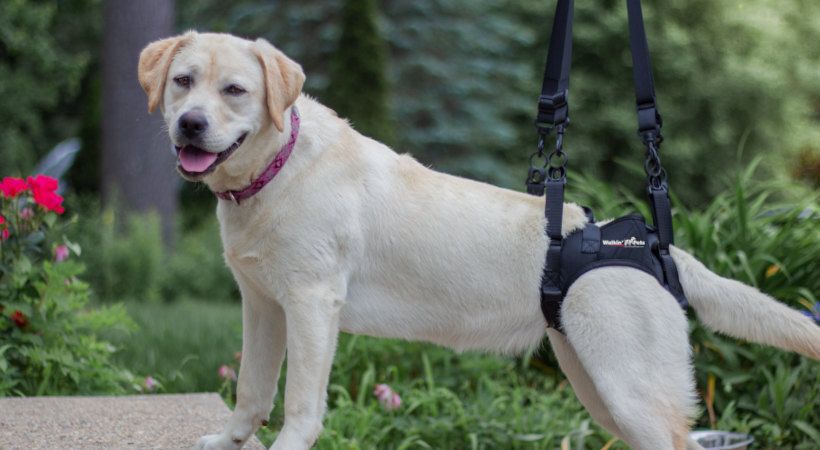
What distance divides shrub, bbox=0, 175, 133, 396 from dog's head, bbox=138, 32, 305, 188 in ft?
5.23

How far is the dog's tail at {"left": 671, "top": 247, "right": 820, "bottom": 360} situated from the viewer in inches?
121

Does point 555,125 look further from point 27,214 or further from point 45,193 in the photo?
point 27,214

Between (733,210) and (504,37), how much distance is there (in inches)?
504

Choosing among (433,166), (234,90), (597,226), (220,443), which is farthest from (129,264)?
(597,226)

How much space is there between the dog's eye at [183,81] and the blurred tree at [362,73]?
10331 millimetres

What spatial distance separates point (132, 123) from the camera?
10430mm

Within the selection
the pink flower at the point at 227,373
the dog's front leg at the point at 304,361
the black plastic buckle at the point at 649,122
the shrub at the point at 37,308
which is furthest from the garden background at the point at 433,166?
the black plastic buckle at the point at 649,122

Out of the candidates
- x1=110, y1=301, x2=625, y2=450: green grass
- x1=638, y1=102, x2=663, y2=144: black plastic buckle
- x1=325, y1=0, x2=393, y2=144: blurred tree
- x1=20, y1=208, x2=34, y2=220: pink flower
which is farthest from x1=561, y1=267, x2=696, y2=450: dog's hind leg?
x1=325, y1=0, x2=393, y2=144: blurred tree

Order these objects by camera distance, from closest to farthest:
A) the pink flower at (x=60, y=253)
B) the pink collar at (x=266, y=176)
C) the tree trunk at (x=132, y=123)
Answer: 1. the pink collar at (x=266, y=176)
2. the pink flower at (x=60, y=253)
3. the tree trunk at (x=132, y=123)

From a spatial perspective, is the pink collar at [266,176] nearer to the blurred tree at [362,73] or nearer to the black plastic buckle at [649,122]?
the black plastic buckle at [649,122]

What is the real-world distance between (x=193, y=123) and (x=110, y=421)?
1586 millimetres

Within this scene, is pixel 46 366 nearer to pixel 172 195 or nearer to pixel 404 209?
pixel 404 209

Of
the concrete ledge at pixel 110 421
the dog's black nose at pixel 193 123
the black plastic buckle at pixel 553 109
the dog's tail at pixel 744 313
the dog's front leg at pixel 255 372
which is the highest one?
the black plastic buckle at pixel 553 109

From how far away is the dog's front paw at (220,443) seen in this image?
131 inches
